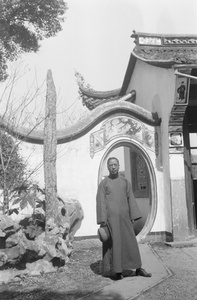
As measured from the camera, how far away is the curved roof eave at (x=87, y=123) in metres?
6.03

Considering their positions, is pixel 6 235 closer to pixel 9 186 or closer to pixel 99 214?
pixel 99 214

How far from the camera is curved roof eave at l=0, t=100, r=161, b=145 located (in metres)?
6.03

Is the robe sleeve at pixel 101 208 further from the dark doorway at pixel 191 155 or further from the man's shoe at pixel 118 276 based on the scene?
the dark doorway at pixel 191 155

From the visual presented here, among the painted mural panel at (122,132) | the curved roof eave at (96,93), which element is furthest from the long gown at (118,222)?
the curved roof eave at (96,93)

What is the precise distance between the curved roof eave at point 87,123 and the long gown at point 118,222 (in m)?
2.28

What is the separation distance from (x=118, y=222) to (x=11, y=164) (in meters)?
2.61

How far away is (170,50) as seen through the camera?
291 inches

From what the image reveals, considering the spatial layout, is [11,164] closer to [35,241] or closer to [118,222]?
[35,241]

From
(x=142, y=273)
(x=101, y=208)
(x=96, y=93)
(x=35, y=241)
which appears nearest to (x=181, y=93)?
(x=101, y=208)

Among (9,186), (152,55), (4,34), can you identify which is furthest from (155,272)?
(4,34)

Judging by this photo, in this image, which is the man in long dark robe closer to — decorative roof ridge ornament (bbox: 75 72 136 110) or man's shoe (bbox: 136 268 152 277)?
man's shoe (bbox: 136 268 152 277)

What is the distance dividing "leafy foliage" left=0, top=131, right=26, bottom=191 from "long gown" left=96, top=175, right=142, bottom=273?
7.16ft

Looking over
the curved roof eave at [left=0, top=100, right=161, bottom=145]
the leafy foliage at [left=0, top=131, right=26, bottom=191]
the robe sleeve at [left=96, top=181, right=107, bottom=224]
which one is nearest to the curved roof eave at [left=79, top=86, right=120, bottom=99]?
the curved roof eave at [left=0, top=100, right=161, bottom=145]

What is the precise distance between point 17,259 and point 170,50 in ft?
18.5
